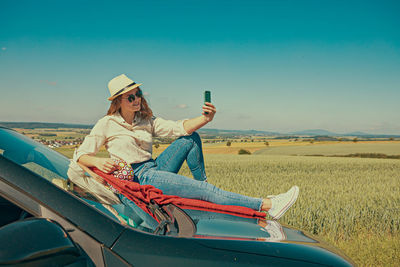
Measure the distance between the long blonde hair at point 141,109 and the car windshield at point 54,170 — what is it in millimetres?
1840

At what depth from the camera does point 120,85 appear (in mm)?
3867

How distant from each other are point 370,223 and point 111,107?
4369 mm

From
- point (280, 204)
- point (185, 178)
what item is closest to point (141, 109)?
point (185, 178)

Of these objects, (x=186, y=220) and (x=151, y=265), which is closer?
(x=151, y=265)

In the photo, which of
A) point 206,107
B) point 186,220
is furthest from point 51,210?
point 206,107

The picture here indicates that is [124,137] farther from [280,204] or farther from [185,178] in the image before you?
[280,204]

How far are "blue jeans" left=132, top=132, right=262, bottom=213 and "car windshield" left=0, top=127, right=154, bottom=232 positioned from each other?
1.05 m

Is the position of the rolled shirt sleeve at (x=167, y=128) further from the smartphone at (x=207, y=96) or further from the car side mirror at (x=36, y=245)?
the car side mirror at (x=36, y=245)

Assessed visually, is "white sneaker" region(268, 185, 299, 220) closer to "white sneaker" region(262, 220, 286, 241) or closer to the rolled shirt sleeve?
"white sneaker" region(262, 220, 286, 241)

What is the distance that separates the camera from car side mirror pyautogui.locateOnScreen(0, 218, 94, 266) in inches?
35.1

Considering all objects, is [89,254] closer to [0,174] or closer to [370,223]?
[0,174]

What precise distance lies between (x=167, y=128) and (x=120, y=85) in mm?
800

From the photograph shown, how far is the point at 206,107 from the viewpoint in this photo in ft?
12.4

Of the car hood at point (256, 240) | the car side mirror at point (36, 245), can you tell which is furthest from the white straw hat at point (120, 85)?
the car side mirror at point (36, 245)
